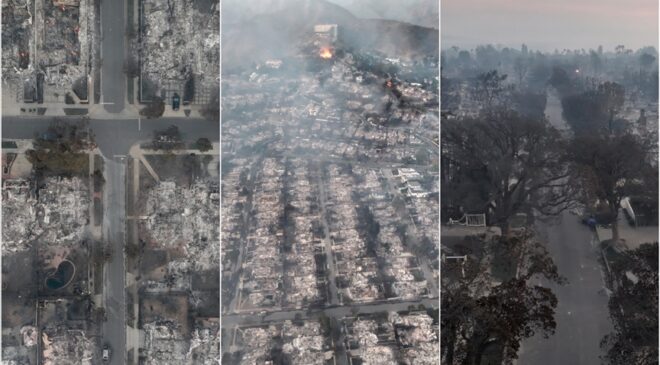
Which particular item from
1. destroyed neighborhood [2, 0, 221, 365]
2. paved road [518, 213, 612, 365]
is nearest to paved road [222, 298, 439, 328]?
destroyed neighborhood [2, 0, 221, 365]

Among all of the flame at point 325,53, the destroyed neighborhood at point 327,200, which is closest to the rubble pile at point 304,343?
the destroyed neighborhood at point 327,200

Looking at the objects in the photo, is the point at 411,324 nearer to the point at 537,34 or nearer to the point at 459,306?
the point at 459,306

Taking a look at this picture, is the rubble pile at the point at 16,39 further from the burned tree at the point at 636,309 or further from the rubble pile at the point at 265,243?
the burned tree at the point at 636,309

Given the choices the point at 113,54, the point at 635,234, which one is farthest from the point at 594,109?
the point at 113,54

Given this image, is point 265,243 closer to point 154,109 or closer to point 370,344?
point 370,344

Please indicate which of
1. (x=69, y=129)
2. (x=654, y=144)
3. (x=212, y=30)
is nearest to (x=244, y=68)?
(x=212, y=30)

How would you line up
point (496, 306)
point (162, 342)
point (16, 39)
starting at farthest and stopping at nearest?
point (162, 342)
point (16, 39)
point (496, 306)
